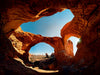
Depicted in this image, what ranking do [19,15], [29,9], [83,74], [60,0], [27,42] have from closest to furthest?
[83,74]
[60,0]
[29,9]
[19,15]
[27,42]

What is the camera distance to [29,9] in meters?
5.29

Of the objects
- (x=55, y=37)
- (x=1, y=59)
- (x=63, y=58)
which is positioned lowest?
(x=63, y=58)

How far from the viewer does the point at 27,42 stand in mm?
15734

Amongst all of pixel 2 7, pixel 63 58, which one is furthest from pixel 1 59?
pixel 63 58

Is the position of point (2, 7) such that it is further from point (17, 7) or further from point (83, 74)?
point (83, 74)

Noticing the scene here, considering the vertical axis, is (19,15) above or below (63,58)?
above

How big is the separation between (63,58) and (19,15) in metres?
12.3

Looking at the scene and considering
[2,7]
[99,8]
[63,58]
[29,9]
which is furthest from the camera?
[63,58]

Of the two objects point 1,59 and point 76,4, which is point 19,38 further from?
point 76,4

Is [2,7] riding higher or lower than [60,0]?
lower

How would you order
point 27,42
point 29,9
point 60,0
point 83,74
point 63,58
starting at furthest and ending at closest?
point 27,42 < point 63,58 < point 29,9 < point 60,0 < point 83,74

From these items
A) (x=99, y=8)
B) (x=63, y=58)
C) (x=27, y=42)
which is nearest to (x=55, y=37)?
(x=63, y=58)

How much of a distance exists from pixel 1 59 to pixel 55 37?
13549 millimetres

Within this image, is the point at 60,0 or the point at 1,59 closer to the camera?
the point at 1,59
